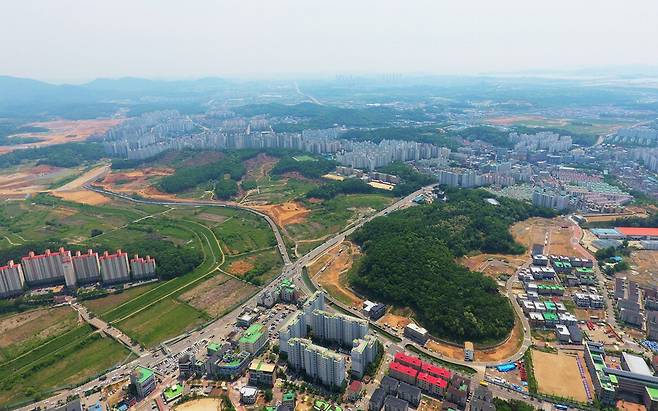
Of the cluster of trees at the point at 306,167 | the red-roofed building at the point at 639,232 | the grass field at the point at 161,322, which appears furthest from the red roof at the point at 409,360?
the cluster of trees at the point at 306,167

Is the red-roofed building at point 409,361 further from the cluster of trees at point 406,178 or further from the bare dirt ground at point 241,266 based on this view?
the cluster of trees at point 406,178

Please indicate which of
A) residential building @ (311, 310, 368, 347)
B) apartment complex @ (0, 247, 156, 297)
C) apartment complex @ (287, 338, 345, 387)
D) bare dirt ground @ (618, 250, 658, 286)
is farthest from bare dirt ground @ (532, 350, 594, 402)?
apartment complex @ (0, 247, 156, 297)

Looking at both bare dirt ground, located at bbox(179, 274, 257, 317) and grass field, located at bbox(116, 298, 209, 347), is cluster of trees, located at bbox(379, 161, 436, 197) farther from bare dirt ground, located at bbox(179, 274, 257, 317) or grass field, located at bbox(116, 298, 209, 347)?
grass field, located at bbox(116, 298, 209, 347)

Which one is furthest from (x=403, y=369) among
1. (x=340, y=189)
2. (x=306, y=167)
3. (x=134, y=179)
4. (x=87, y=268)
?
(x=134, y=179)

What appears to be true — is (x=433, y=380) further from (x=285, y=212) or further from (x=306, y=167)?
(x=306, y=167)

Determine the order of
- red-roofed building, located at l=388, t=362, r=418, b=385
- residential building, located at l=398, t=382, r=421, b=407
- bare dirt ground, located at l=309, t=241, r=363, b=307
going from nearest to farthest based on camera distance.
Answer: residential building, located at l=398, t=382, r=421, b=407
red-roofed building, located at l=388, t=362, r=418, b=385
bare dirt ground, located at l=309, t=241, r=363, b=307

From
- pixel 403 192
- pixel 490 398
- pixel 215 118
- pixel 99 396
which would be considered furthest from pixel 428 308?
pixel 215 118
